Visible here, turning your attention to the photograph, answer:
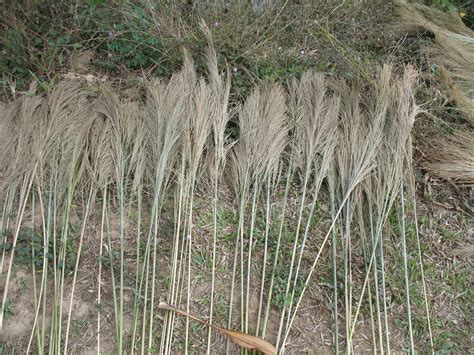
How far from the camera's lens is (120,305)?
2408mm

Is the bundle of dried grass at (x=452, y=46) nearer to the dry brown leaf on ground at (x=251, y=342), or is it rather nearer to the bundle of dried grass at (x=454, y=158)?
the bundle of dried grass at (x=454, y=158)

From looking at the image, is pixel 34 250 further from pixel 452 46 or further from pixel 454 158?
pixel 452 46

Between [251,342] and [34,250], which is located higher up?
[34,250]

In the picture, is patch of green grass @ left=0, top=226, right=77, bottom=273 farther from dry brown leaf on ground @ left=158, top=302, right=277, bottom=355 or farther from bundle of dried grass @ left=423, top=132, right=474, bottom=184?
bundle of dried grass @ left=423, top=132, right=474, bottom=184

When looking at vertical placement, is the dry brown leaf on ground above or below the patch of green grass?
below

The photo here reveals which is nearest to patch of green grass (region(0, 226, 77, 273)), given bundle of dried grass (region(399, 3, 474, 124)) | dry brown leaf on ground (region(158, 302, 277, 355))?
dry brown leaf on ground (region(158, 302, 277, 355))

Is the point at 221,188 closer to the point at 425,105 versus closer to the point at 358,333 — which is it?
the point at 358,333

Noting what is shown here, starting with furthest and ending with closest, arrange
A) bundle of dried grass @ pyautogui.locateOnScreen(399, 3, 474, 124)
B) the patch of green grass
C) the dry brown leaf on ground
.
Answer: bundle of dried grass @ pyautogui.locateOnScreen(399, 3, 474, 124)
the patch of green grass
the dry brown leaf on ground

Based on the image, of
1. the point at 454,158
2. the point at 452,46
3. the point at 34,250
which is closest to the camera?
the point at 34,250

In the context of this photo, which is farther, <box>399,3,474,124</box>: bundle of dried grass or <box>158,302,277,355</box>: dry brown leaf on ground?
<box>399,3,474,124</box>: bundle of dried grass

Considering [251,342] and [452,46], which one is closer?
[251,342]

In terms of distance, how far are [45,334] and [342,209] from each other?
161 cm

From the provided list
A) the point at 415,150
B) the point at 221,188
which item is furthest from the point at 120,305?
the point at 415,150

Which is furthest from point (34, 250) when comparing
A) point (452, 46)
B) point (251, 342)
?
point (452, 46)
